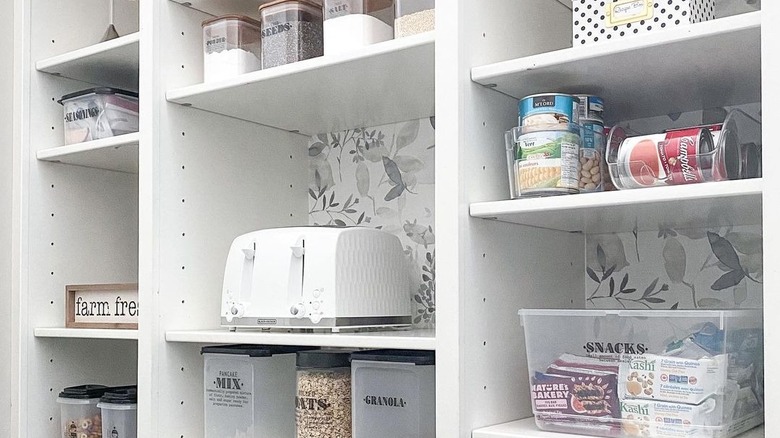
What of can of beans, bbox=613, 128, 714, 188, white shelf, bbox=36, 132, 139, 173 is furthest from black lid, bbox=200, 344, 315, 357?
can of beans, bbox=613, 128, 714, 188

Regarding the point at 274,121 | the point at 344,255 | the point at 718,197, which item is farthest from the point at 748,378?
the point at 274,121

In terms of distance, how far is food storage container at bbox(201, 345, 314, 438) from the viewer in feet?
5.57

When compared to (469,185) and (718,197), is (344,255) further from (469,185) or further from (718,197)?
(718,197)

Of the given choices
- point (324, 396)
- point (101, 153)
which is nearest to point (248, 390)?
point (324, 396)

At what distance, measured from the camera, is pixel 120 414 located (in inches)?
73.8

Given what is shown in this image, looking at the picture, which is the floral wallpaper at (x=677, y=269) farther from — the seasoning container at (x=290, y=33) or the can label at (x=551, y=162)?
the seasoning container at (x=290, y=33)

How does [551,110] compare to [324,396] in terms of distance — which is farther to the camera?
[324,396]

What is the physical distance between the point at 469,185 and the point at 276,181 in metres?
0.77

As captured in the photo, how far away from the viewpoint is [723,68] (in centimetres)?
127

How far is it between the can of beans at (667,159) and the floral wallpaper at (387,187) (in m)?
0.66

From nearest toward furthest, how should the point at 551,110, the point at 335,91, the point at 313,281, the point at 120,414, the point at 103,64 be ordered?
1. the point at 551,110
2. the point at 313,281
3. the point at 335,91
4. the point at 120,414
5. the point at 103,64

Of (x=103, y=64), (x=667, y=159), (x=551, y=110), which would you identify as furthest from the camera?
(x=103, y=64)

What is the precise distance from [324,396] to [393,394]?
0.14 m

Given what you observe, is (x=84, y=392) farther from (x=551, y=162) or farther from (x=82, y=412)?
(x=551, y=162)
